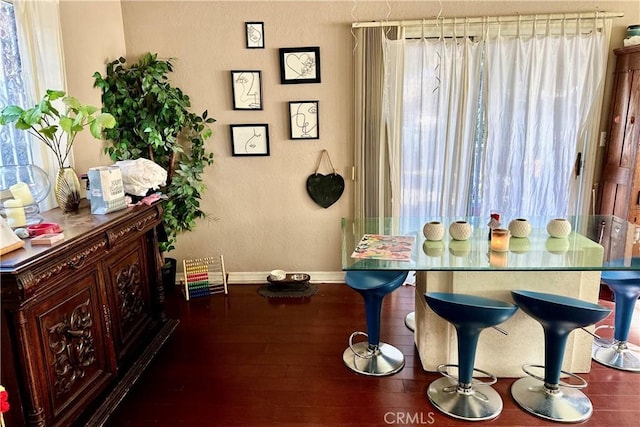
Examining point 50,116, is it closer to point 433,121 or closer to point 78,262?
point 78,262

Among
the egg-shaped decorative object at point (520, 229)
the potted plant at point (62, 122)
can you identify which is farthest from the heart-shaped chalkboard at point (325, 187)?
the potted plant at point (62, 122)

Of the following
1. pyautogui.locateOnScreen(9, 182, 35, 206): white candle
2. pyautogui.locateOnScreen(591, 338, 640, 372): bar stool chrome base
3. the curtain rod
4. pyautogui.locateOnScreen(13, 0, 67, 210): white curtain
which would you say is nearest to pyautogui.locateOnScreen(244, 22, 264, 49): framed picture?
the curtain rod

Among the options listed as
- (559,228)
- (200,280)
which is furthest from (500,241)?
(200,280)

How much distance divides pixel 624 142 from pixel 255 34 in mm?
2987

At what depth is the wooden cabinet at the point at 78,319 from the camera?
1.61 m

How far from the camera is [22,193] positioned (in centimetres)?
202

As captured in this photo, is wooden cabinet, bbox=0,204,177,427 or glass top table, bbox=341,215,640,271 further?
glass top table, bbox=341,215,640,271

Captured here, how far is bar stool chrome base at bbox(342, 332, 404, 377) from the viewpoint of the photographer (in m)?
2.48

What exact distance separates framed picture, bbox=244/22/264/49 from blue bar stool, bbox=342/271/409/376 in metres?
2.09

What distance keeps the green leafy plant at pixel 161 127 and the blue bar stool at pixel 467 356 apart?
7.23ft

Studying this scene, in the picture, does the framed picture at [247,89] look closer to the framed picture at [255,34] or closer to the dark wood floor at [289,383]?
the framed picture at [255,34]

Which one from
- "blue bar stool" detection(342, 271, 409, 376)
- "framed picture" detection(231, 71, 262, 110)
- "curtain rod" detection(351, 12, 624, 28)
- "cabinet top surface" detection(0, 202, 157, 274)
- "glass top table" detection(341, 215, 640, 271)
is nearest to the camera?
"cabinet top surface" detection(0, 202, 157, 274)

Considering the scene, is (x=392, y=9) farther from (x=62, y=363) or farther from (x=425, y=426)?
(x=62, y=363)

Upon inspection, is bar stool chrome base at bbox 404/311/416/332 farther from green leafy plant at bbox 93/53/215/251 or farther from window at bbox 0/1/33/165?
window at bbox 0/1/33/165
